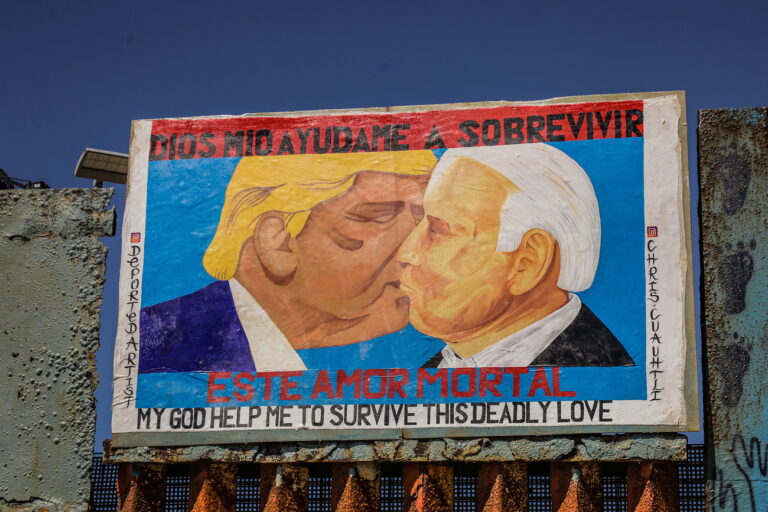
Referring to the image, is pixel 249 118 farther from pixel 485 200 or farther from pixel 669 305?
pixel 669 305

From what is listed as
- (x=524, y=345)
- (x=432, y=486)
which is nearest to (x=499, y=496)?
(x=432, y=486)

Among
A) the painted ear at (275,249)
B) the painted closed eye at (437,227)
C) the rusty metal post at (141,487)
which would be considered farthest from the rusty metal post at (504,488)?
the rusty metal post at (141,487)

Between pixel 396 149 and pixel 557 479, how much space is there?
156 inches

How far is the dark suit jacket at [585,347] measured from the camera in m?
13.8

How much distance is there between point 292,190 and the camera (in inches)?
583

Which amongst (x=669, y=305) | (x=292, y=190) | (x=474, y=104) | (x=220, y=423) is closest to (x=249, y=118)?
(x=292, y=190)

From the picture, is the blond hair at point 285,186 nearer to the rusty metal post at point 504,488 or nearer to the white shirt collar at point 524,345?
the white shirt collar at point 524,345

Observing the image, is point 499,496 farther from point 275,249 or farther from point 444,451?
point 275,249

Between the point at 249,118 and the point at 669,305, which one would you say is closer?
the point at 669,305

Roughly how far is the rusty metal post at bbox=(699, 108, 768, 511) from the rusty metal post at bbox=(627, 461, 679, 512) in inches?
15.0

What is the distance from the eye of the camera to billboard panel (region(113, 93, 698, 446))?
45.3 feet

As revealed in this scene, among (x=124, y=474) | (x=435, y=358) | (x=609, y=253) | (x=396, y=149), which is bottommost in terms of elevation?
(x=124, y=474)

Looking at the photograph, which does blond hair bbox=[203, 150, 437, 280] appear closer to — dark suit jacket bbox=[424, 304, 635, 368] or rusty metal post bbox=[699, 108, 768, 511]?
dark suit jacket bbox=[424, 304, 635, 368]

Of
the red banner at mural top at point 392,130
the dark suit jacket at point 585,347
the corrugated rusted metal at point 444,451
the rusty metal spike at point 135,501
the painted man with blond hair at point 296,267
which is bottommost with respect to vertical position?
the rusty metal spike at point 135,501
